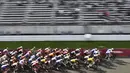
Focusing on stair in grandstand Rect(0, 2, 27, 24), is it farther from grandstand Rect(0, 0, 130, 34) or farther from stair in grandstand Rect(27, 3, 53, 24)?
Answer: stair in grandstand Rect(27, 3, 53, 24)

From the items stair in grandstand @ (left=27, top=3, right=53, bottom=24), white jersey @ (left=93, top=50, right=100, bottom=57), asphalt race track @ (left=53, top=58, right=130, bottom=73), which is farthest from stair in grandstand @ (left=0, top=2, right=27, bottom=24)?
asphalt race track @ (left=53, top=58, right=130, bottom=73)

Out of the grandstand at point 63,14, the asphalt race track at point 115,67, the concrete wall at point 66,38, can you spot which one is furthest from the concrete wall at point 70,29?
the asphalt race track at point 115,67

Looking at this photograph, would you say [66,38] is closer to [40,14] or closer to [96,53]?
[40,14]

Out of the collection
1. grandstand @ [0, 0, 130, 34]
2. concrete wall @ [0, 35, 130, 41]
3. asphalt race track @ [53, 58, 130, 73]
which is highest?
grandstand @ [0, 0, 130, 34]

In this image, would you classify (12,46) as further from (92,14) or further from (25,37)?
(92,14)

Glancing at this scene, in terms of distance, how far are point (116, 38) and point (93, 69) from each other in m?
5.90

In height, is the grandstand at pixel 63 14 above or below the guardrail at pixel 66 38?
above

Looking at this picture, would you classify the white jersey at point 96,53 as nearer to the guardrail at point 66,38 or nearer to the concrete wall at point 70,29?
the guardrail at point 66,38

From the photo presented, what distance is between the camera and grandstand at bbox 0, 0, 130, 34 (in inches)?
1045

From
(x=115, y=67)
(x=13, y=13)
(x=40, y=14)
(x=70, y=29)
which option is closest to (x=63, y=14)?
(x=40, y=14)

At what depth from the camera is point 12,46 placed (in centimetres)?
2375

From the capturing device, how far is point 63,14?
28.5 meters

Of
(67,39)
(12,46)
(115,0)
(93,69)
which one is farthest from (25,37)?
(115,0)

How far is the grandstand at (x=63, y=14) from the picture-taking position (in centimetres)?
2655
